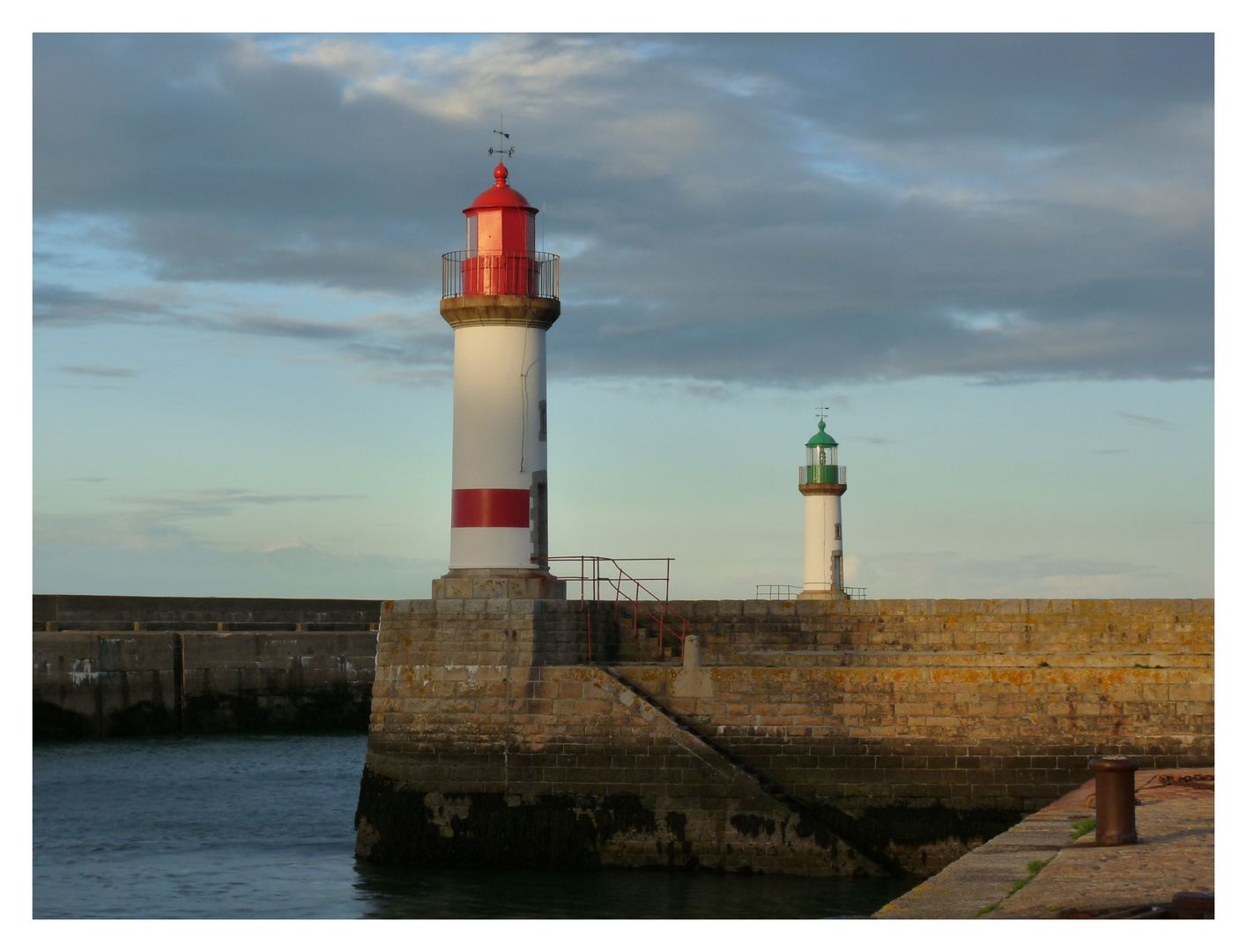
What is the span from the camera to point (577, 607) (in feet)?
56.5

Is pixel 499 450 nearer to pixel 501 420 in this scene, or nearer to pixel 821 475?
pixel 501 420

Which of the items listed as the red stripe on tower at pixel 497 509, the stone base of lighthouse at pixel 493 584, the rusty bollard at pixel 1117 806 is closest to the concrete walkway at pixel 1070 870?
the rusty bollard at pixel 1117 806

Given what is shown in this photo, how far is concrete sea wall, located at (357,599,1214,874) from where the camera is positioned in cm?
1508

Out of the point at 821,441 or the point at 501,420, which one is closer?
the point at 501,420

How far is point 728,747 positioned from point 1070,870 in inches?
243

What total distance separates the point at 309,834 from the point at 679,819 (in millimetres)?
5742

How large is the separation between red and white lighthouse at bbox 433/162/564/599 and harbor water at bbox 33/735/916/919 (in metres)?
3.38

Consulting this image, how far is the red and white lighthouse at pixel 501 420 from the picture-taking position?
17.2 meters

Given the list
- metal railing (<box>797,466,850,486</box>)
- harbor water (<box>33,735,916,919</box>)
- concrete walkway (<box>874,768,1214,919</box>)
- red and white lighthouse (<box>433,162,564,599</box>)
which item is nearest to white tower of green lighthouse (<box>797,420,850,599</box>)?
metal railing (<box>797,466,850,486</box>)

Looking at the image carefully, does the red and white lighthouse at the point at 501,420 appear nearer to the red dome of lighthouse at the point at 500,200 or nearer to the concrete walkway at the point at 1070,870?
the red dome of lighthouse at the point at 500,200

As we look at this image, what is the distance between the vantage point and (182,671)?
1217 inches

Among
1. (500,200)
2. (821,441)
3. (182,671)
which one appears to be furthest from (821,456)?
(500,200)

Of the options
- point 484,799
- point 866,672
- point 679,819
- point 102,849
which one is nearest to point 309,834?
point 102,849

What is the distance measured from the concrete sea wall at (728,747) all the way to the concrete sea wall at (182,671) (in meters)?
14.7
